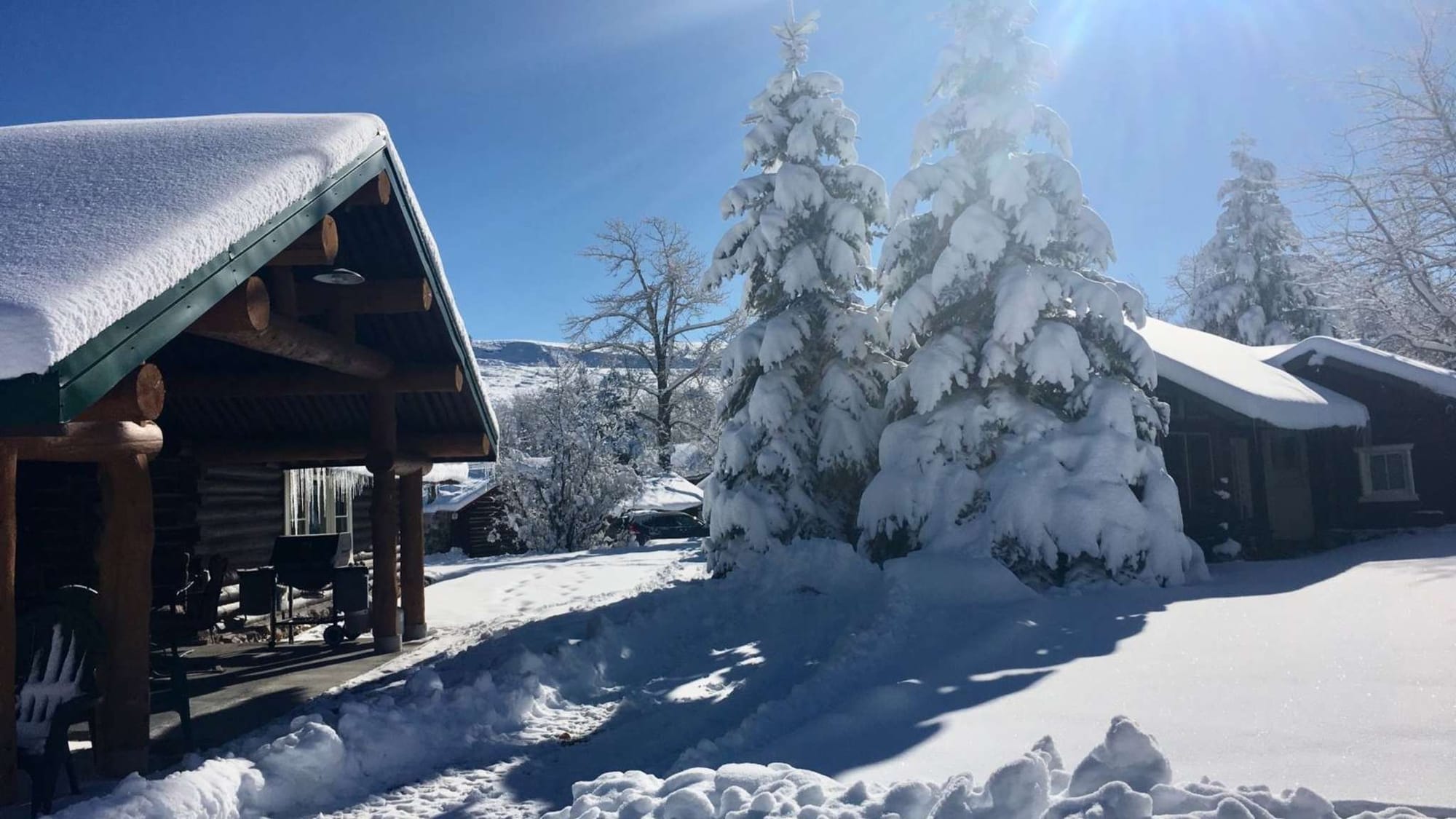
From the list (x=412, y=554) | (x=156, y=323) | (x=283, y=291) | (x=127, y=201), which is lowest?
(x=412, y=554)

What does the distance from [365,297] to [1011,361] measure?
7770mm

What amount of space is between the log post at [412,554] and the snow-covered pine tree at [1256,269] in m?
31.2

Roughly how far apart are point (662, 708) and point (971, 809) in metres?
4.31

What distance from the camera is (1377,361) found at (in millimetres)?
18188

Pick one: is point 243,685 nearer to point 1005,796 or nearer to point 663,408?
point 1005,796

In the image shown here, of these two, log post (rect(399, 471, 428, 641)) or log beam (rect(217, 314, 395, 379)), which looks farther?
log post (rect(399, 471, 428, 641))

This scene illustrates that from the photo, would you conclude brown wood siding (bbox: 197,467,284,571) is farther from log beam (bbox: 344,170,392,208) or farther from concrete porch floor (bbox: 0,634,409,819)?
log beam (bbox: 344,170,392,208)

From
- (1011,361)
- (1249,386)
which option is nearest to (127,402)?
(1011,361)

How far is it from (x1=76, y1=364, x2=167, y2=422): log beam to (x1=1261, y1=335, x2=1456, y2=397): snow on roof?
19899 millimetres

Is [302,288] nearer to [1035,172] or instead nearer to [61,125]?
[61,125]

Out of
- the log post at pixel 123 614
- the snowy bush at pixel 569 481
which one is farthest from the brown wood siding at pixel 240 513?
the snowy bush at pixel 569 481

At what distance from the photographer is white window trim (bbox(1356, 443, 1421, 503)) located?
60.4ft

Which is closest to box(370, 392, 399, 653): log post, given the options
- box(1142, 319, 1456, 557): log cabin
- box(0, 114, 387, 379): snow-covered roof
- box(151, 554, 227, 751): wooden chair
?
box(151, 554, 227, 751): wooden chair

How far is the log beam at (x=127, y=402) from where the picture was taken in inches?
203
